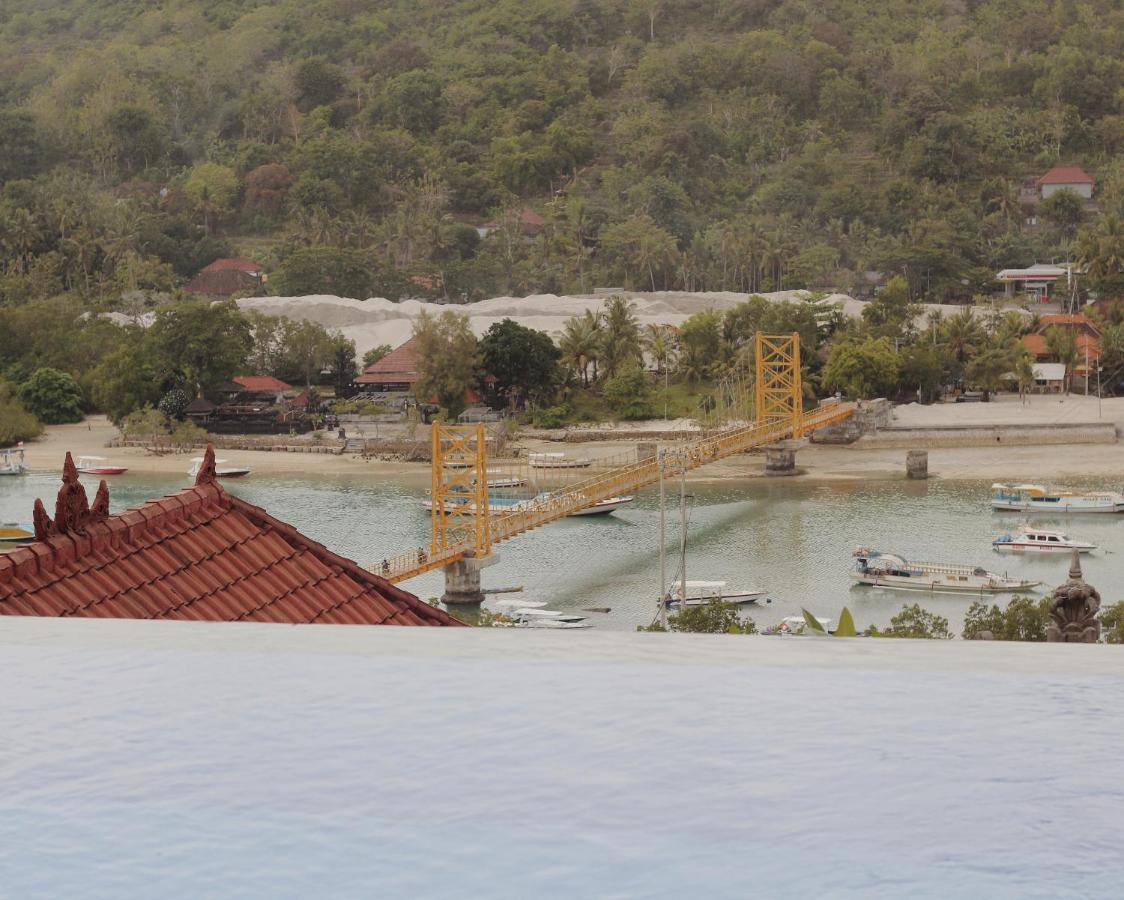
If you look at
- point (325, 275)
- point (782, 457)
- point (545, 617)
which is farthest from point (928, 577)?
point (325, 275)

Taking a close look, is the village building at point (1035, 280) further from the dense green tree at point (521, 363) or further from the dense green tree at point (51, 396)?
the dense green tree at point (51, 396)

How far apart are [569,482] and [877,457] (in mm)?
4487

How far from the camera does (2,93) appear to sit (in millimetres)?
59875

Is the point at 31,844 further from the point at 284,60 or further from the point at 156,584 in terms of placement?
the point at 284,60

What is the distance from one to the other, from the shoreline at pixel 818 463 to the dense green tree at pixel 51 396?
177 centimetres

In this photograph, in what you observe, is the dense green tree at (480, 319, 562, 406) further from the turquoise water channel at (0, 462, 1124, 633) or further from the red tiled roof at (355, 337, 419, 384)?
the turquoise water channel at (0, 462, 1124, 633)

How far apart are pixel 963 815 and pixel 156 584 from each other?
3649 millimetres

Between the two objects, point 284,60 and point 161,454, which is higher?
point 284,60

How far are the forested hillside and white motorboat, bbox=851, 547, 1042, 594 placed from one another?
72.3 feet

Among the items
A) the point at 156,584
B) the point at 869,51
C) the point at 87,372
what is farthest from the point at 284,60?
the point at 156,584

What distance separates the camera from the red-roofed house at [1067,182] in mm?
43375

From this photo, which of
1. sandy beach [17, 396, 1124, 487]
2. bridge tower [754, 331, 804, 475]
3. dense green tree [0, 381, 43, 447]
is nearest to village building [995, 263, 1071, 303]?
sandy beach [17, 396, 1124, 487]

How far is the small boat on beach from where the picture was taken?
2325 cm

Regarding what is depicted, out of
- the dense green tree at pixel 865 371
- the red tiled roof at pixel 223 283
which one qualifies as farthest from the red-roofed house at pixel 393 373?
the red tiled roof at pixel 223 283
